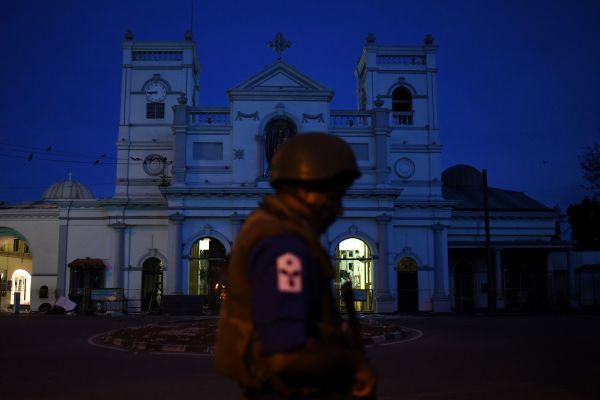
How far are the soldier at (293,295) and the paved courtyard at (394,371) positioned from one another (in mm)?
6407

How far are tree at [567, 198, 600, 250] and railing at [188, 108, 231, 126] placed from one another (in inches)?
1851

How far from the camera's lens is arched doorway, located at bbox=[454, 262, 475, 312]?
4108 cm

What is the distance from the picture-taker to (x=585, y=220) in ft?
231

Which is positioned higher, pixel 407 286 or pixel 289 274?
pixel 289 274

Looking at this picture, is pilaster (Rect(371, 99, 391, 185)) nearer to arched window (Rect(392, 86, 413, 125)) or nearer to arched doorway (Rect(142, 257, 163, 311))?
arched window (Rect(392, 86, 413, 125))

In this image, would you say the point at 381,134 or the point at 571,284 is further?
the point at 571,284

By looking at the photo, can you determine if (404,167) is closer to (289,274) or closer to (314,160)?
(314,160)

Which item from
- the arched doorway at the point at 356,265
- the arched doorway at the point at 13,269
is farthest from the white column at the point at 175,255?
the arched doorway at the point at 13,269

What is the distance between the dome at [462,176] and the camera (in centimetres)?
5184

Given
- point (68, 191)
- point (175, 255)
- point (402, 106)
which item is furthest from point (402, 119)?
point (68, 191)

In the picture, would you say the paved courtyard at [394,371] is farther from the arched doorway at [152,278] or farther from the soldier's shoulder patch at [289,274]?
the arched doorway at [152,278]

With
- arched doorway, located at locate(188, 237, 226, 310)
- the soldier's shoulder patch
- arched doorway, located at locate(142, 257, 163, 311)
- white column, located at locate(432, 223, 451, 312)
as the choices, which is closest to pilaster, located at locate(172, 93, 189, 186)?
arched doorway, located at locate(188, 237, 226, 310)

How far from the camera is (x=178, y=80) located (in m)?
39.4

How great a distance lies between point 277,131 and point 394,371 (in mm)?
27172
